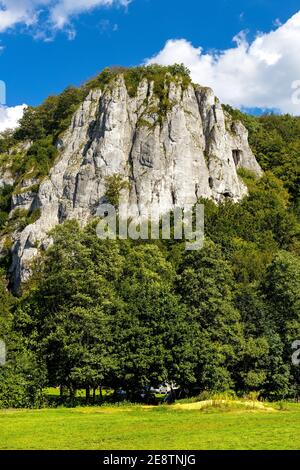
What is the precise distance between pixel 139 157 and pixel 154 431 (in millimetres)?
88701

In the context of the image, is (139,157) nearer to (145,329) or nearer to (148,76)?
(148,76)

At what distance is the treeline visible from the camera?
137 ft

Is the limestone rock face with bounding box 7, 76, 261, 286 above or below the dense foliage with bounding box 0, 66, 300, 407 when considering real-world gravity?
above

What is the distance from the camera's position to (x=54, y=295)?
46.9 meters

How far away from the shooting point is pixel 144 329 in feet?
140

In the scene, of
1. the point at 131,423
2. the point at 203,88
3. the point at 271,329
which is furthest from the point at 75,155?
the point at 131,423

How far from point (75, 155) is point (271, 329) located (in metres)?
74.3

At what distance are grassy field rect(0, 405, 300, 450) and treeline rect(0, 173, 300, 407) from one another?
25.3 ft

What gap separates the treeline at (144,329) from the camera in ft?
137

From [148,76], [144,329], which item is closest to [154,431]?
[144,329]

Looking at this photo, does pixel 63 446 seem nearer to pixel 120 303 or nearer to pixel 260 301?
pixel 120 303

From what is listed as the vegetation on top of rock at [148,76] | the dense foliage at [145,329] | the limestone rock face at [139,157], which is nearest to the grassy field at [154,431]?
the dense foliage at [145,329]

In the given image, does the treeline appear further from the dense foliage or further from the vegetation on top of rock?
the vegetation on top of rock

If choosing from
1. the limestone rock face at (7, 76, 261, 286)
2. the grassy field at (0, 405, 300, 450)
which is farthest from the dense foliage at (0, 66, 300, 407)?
the limestone rock face at (7, 76, 261, 286)
